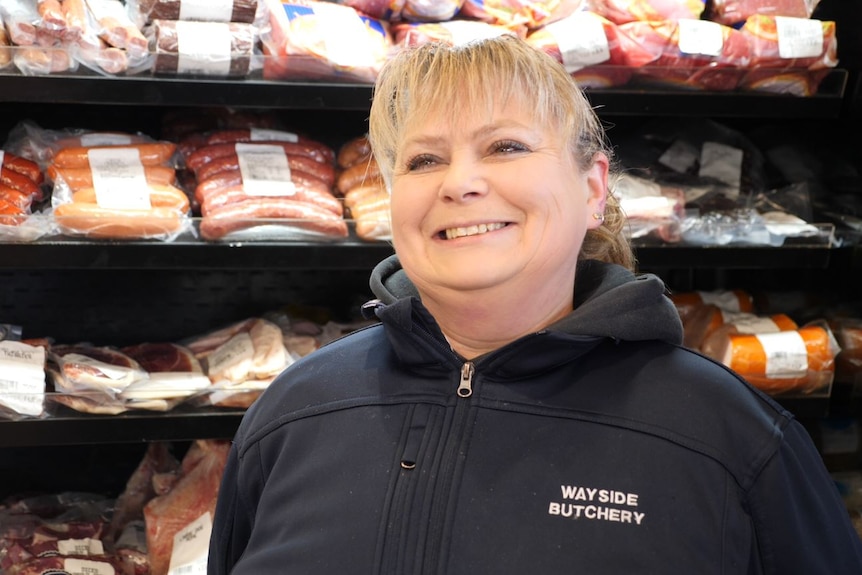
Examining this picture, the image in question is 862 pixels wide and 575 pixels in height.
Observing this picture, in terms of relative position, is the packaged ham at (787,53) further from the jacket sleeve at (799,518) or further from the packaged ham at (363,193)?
the jacket sleeve at (799,518)

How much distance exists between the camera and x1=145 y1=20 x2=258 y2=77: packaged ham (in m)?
2.19

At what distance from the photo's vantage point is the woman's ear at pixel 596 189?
147 centimetres

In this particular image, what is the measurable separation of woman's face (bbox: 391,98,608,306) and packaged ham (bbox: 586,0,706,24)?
1.24 m

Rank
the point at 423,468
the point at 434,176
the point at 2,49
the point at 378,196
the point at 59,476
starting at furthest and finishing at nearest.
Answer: the point at 59,476, the point at 378,196, the point at 2,49, the point at 434,176, the point at 423,468

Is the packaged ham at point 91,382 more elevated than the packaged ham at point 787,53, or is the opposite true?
the packaged ham at point 787,53

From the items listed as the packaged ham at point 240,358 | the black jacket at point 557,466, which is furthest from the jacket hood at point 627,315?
the packaged ham at point 240,358

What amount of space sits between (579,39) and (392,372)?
1274 mm

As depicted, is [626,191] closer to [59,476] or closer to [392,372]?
[392,372]

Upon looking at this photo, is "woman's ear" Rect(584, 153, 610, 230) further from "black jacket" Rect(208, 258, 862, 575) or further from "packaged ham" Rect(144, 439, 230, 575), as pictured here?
"packaged ham" Rect(144, 439, 230, 575)

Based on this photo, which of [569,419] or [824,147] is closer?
[569,419]

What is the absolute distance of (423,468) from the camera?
51.0 inches

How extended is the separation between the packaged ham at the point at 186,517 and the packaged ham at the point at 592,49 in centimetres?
126

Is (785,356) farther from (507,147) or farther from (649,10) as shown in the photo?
(507,147)

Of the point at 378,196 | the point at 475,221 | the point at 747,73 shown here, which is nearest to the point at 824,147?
the point at 747,73
